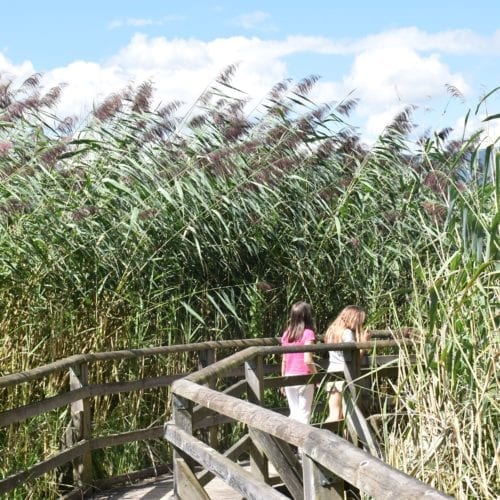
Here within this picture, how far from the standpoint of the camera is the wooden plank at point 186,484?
4109 millimetres

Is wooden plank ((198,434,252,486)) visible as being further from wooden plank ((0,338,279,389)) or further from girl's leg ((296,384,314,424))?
girl's leg ((296,384,314,424))

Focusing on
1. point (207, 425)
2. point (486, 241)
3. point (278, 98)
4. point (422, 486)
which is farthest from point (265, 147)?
point (422, 486)

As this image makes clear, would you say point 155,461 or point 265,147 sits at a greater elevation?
point 265,147

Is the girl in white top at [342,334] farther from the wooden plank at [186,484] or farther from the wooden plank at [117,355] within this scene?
the wooden plank at [186,484]

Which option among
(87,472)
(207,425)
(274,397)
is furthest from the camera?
(274,397)

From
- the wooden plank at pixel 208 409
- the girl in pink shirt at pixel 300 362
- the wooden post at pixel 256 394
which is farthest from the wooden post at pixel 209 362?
the wooden post at pixel 256 394

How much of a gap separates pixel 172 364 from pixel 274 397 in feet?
4.01

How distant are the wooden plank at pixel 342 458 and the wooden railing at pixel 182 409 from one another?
0.05 meters

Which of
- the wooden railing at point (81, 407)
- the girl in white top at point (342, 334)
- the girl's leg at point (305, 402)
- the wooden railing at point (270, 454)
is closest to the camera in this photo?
the wooden railing at point (270, 454)

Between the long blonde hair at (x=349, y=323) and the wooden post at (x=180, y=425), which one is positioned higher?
the long blonde hair at (x=349, y=323)

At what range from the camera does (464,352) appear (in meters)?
3.71

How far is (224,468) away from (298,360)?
3.56m

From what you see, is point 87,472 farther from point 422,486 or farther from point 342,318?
point 422,486

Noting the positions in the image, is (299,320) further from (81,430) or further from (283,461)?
(283,461)
